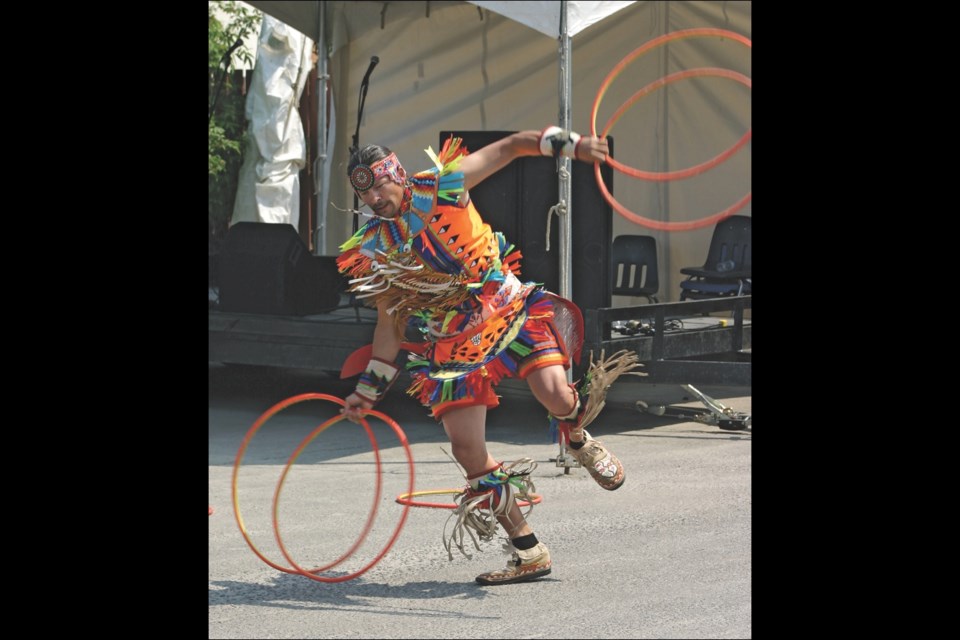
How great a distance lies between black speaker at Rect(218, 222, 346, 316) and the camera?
32.4 feet

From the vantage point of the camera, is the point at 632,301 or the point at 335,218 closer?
the point at 632,301

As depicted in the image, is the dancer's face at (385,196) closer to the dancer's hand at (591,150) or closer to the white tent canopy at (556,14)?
the dancer's hand at (591,150)

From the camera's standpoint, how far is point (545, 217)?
9.01 meters

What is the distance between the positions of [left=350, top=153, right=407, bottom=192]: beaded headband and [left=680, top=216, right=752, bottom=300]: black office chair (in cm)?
522

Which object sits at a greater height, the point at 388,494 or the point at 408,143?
the point at 408,143

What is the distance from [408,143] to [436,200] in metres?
6.87

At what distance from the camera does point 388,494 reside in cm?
727

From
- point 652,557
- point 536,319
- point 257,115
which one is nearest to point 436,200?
point 536,319

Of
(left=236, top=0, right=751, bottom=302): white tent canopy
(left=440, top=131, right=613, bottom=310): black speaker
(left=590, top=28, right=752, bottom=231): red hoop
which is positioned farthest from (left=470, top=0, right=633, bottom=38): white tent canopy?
(left=236, top=0, right=751, bottom=302): white tent canopy

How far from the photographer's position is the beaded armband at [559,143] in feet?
17.5

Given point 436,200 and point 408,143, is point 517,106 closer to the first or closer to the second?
point 408,143

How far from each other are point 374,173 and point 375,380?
81 cm

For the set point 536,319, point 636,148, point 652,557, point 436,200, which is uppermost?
point 636,148

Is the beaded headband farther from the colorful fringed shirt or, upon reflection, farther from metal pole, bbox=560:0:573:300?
metal pole, bbox=560:0:573:300
